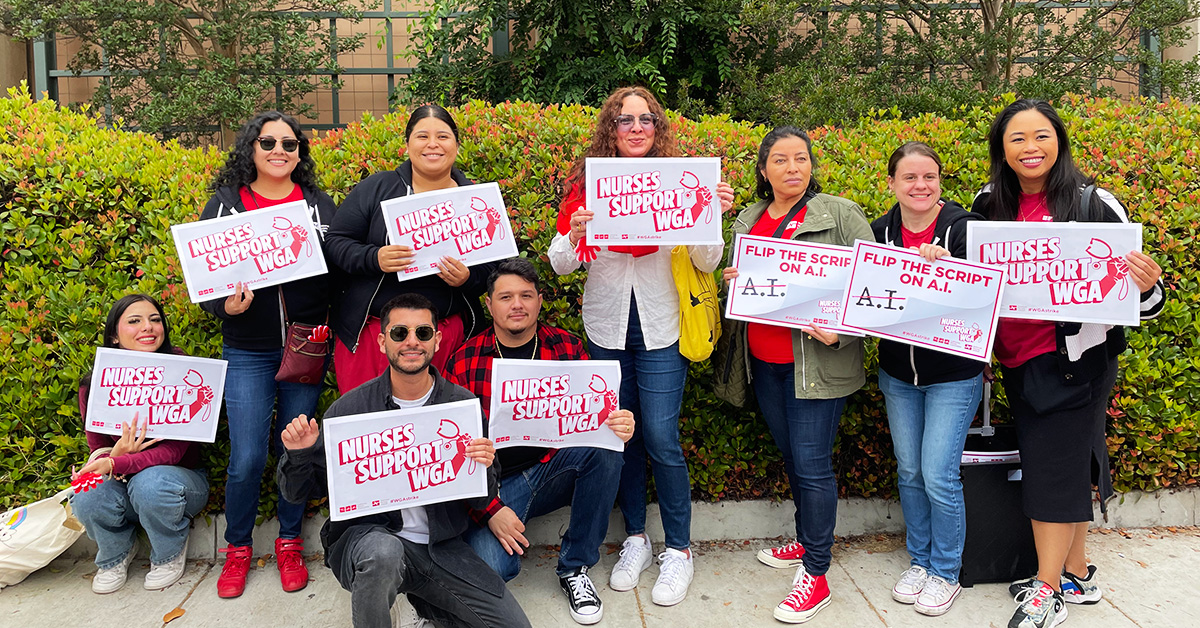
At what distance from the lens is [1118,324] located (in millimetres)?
3256

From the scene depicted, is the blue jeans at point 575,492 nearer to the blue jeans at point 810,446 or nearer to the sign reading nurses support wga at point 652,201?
the blue jeans at point 810,446

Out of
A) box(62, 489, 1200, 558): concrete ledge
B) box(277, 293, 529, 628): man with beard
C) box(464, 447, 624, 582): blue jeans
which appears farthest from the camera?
box(62, 489, 1200, 558): concrete ledge

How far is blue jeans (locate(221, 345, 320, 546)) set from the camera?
148 inches

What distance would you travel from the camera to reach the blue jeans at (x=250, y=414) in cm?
375

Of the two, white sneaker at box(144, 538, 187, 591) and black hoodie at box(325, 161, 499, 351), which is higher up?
black hoodie at box(325, 161, 499, 351)

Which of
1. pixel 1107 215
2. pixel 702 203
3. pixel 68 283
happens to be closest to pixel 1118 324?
pixel 1107 215

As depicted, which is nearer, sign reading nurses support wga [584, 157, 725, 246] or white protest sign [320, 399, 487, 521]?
white protest sign [320, 399, 487, 521]

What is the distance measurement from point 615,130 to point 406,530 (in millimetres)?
1988

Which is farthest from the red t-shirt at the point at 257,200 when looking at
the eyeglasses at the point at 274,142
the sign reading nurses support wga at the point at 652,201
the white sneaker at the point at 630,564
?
the white sneaker at the point at 630,564

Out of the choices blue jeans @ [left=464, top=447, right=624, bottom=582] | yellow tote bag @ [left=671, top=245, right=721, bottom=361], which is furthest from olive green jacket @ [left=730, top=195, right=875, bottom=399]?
blue jeans @ [left=464, top=447, right=624, bottom=582]

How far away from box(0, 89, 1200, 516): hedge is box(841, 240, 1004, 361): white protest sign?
2.79ft

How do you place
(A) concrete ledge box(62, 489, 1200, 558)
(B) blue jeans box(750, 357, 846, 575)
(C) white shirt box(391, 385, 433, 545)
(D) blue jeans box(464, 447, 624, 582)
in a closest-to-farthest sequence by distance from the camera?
(C) white shirt box(391, 385, 433, 545), (B) blue jeans box(750, 357, 846, 575), (D) blue jeans box(464, 447, 624, 582), (A) concrete ledge box(62, 489, 1200, 558)

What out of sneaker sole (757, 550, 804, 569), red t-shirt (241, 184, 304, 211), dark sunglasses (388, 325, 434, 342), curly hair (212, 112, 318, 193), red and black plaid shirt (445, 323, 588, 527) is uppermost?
curly hair (212, 112, 318, 193)

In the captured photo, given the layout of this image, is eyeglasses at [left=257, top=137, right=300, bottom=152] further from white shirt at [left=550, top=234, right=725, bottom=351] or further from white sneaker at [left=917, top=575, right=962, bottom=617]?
white sneaker at [left=917, top=575, right=962, bottom=617]
